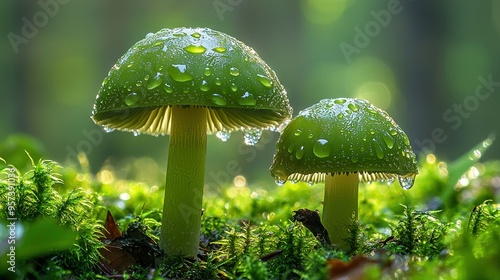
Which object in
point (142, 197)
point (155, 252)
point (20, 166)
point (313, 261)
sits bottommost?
point (313, 261)

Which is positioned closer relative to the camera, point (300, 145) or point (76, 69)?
point (300, 145)

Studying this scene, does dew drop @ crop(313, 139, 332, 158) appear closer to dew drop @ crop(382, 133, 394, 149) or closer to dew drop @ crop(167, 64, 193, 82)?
dew drop @ crop(382, 133, 394, 149)

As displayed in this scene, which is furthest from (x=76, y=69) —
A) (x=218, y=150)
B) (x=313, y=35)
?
(x=313, y=35)

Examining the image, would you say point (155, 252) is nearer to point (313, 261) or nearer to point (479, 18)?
point (313, 261)

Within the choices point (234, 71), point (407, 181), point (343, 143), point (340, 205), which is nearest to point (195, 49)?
point (234, 71)

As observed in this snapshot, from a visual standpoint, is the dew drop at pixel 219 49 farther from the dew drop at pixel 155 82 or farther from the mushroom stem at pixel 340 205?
the mushroom stem at pixel 340 205

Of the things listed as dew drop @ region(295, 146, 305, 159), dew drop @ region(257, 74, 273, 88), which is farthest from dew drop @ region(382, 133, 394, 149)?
dew drop @ region(257, 74, 273, 88)

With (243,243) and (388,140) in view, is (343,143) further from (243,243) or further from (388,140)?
(243,243)
